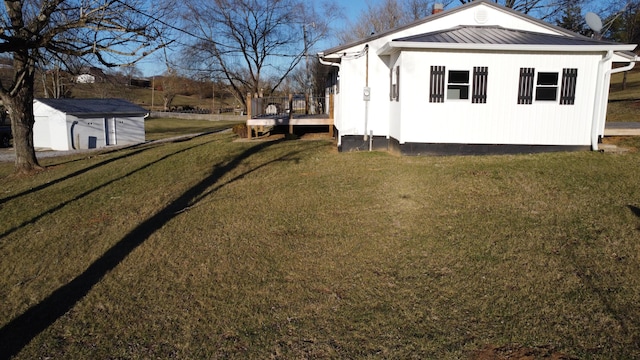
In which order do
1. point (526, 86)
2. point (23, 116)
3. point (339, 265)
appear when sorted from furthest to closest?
1. point (23, 116)
2. point (526, 86)
3. point (339, 265)

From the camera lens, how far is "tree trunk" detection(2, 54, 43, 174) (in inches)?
523

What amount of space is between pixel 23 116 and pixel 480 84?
13.0 metres

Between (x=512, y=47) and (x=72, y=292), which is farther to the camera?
(x=512, y=47)

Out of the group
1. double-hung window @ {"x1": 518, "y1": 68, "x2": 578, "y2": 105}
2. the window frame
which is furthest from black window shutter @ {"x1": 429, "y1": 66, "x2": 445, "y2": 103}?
double-hung window @ {"x1": 518, "y1": 68, "x2": 578, "y2": 105}

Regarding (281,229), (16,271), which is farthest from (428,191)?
(16,271)

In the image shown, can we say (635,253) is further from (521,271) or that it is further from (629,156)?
(629,156)

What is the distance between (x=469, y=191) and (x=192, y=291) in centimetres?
507

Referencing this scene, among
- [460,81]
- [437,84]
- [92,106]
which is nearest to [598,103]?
[460,81]

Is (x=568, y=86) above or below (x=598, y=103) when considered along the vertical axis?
above

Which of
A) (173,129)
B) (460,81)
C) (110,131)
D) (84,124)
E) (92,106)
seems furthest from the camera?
(173,129)

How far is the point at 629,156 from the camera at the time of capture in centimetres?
1018

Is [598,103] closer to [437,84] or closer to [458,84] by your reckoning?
[458,84]

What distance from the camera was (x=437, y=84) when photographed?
11.0 m

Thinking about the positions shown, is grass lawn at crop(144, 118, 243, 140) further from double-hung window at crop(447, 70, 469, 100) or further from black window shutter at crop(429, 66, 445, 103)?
black window shutter at crop(429, 66, 445, 103)
